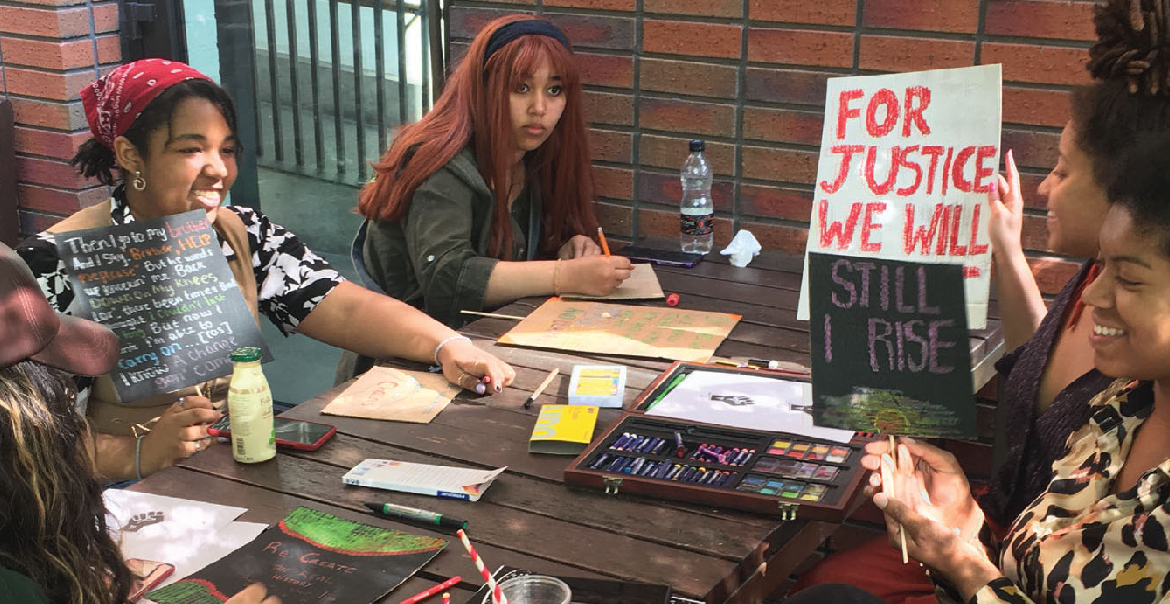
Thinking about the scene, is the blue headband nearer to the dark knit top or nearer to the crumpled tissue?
the crumpled tissue

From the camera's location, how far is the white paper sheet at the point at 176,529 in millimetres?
1736

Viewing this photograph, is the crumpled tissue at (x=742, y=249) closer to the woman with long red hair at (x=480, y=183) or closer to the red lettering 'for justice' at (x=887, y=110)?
the woman with long red hair at (x=480, y=183)

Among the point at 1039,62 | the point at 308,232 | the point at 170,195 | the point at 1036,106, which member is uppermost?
the point at 1039,62

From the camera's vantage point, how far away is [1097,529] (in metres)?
1.62

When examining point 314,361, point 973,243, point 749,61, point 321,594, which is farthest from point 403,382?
point 314,361

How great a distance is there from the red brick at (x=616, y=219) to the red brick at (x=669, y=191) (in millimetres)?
70

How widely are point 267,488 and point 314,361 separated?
2540 millimetres

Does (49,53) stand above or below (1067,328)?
above

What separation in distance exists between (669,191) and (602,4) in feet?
1.88

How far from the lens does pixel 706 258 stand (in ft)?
11.1

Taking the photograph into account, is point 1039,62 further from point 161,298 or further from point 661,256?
point 161,298

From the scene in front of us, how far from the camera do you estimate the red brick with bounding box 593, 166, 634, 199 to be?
3617 mm

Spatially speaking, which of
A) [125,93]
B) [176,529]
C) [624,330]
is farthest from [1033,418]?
[125,93]

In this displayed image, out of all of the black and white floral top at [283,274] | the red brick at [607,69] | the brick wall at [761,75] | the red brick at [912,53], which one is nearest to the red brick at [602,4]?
the brick wall at [761,75]
